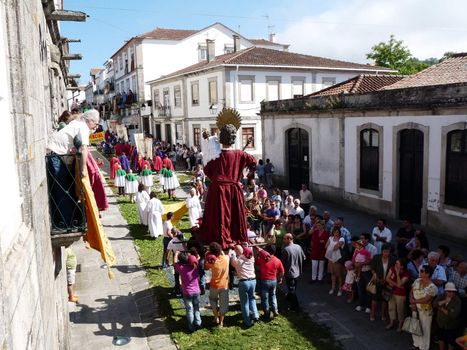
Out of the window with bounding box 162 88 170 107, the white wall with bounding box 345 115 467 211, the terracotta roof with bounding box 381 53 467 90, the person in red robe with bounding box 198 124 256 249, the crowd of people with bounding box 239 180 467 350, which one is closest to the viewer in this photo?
the person in red robe with bounding box 198 124 256 249

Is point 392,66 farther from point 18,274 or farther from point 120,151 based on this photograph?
point 18,274

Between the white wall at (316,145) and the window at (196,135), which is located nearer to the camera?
the white wall at (316,145)

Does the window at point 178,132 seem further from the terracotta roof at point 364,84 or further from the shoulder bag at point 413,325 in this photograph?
the shoulder bag at point 413,325

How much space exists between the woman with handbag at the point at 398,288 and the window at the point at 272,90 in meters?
23.6

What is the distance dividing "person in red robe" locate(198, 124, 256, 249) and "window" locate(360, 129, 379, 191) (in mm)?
12190

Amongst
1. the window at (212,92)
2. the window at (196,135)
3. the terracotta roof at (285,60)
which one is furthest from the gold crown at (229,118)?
the window at (196,135)

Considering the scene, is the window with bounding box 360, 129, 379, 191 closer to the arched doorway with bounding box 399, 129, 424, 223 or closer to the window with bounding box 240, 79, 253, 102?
the arched doorway with bounding box 399, 129, 424, 223

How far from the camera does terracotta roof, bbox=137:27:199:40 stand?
4119cm

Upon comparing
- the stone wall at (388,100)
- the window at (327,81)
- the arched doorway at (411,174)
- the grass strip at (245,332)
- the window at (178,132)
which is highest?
the window at (327,81)

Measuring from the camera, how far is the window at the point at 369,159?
16.7 m

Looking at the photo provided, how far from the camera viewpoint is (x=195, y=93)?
3344cm

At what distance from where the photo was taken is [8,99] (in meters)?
3.31

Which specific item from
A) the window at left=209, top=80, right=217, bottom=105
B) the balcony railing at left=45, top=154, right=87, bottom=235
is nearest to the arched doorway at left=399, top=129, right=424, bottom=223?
the balcony railing at left=45, top=154, right=87, bottom=235

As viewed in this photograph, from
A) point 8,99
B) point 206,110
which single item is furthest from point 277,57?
point 8,99
